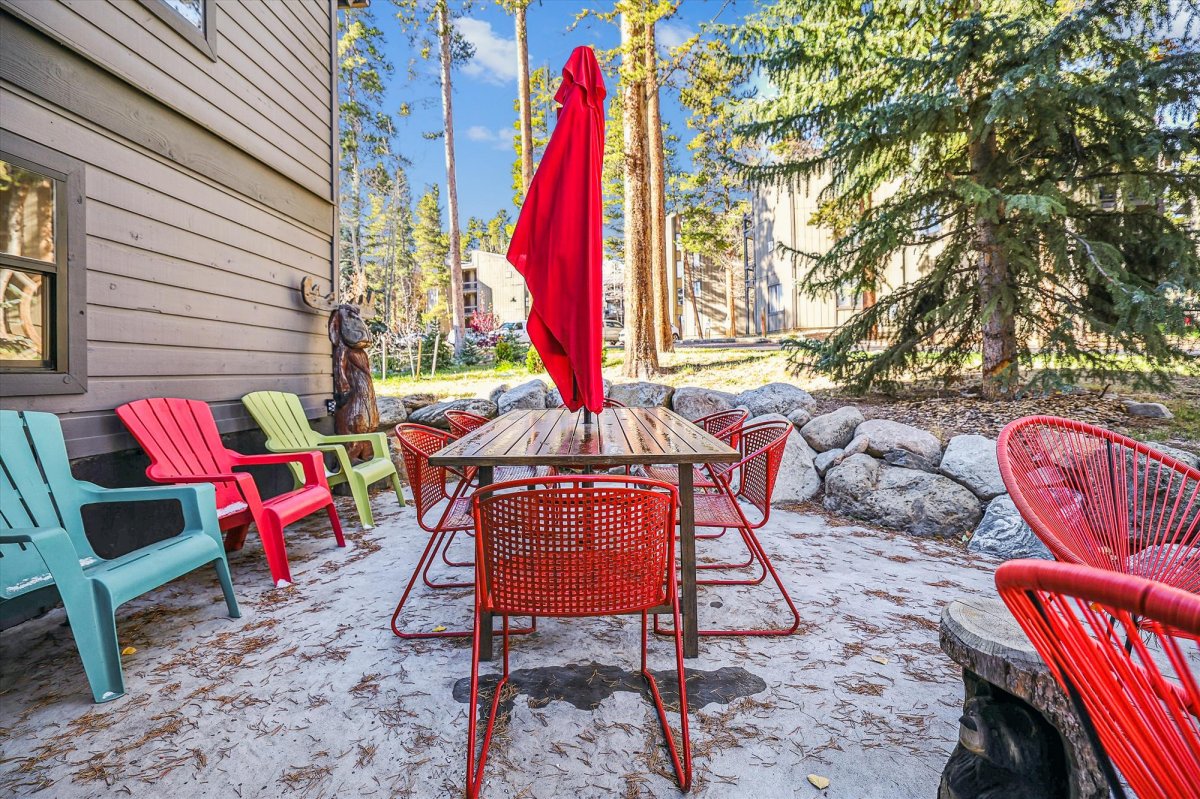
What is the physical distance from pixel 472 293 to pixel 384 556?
31.6m

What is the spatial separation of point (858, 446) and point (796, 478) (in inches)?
21.7

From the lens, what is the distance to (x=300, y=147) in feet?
16.5

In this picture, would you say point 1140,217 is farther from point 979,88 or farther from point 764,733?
point 764,733

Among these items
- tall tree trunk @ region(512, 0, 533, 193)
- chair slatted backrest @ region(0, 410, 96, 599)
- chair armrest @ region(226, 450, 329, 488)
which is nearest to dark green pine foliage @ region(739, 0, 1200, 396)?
chair armrest @ region(226, 450, 329, 488)

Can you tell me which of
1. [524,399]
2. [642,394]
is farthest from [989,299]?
[524,399]

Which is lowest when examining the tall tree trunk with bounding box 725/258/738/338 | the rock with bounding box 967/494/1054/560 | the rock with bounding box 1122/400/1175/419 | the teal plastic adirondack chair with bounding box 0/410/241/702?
the rock with bounding box 967/494/1054/560

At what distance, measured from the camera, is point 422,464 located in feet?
8.27

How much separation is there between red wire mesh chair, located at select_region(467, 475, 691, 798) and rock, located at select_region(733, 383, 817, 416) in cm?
404

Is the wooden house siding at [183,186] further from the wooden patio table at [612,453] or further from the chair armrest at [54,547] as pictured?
the wooden patio table at [612,453]

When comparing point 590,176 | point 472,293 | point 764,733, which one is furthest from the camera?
point 472,293

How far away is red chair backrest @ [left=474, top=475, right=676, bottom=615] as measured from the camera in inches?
59.4

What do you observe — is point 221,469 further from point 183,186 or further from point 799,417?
point 799,417

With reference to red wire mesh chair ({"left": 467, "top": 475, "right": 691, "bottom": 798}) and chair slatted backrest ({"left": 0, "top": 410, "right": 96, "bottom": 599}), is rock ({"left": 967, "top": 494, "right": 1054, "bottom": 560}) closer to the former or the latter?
red wire mesh chair ({"left": 467, "top": 475, "right": 691, "bottom": 798})

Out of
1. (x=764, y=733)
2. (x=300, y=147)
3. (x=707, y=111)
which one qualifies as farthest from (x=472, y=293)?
(x=764, y=733)
